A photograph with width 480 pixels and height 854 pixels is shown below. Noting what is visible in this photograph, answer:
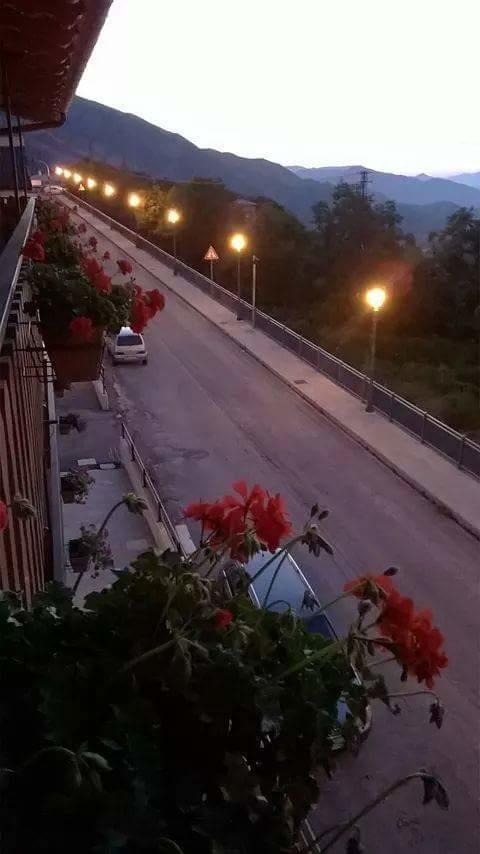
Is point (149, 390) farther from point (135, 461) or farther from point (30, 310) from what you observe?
point (30, 310)

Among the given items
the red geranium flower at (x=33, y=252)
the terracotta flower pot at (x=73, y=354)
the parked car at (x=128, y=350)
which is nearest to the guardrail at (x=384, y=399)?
the parked car at (x=128, y=350)

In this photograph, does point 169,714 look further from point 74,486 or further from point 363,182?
point 363,182

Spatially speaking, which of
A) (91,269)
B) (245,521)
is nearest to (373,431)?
(91,269)

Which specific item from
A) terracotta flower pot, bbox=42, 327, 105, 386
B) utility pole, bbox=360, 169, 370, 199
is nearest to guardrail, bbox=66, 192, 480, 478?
terracotta flower pot, bbox=42, 327, 105, 386

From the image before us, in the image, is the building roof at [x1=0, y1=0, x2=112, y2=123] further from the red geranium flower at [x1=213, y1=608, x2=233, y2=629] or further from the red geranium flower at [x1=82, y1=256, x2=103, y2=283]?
the red geranium flower at [x1=213, y1=608, x2=233, y2=629]

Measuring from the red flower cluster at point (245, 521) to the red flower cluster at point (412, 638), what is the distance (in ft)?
1.02

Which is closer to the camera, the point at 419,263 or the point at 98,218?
the point at 419,263

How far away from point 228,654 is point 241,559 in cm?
42

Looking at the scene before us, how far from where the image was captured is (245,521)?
7.02 feet

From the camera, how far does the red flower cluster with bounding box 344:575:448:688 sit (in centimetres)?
184

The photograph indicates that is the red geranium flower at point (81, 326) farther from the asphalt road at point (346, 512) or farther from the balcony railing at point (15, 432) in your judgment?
the asphalt road at point (346, 512)

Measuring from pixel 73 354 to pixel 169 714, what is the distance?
3.48 m

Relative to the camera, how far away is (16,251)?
408cm

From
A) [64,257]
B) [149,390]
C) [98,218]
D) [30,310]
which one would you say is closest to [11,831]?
[30,310]
